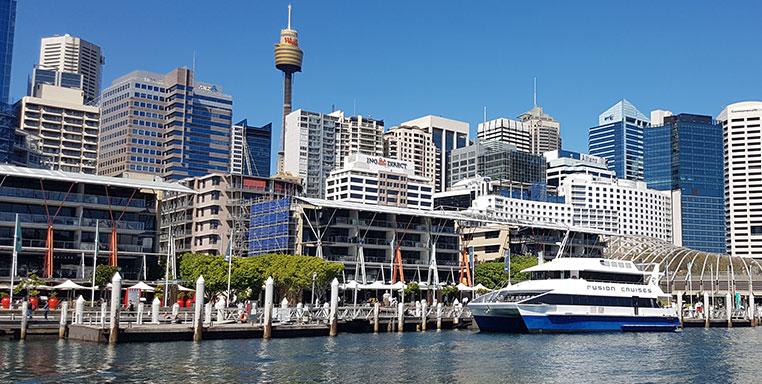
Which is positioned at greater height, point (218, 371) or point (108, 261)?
point (108, 261)

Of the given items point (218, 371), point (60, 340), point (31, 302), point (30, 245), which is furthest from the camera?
point (30, 245)

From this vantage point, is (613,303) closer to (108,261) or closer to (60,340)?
(60,340)

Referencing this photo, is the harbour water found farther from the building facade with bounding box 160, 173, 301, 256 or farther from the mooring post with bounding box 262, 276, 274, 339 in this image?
the building facade with bounding box 160, 173, 301, 256

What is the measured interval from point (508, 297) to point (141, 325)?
38.9m

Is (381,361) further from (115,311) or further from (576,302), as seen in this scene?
(576,302)

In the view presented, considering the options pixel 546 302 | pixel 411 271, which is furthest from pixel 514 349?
pixel 411 271

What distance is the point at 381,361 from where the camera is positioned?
64.6 m

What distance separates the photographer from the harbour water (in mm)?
55062

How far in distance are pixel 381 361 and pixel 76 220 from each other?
234 feet

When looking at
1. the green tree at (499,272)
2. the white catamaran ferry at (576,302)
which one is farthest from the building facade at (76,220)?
the white catamaran ferry at (576,302)

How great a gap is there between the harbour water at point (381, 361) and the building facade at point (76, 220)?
5110 centimetres

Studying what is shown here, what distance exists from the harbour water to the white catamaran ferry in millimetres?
7469

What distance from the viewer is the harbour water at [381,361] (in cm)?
5506

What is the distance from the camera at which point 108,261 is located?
4961 inches
